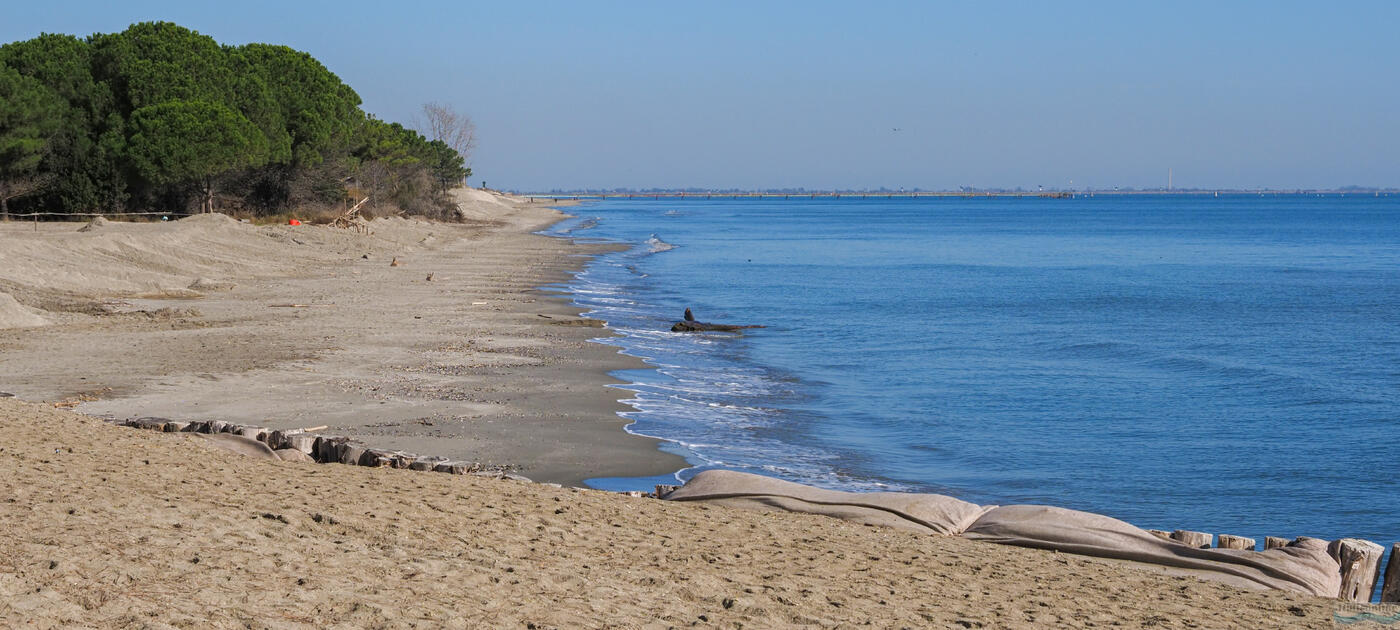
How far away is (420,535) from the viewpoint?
8.25 m

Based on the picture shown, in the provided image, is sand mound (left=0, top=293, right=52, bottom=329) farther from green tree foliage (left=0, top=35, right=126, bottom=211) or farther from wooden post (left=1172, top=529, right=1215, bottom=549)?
green tree foliage (left=0, top=35, right=126, bottom=211)

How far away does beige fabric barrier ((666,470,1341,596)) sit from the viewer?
861cm

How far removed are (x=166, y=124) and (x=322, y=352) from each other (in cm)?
3447

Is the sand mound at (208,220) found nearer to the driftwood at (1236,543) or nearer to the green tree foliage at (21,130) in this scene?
the green tree foliage at (21,130)

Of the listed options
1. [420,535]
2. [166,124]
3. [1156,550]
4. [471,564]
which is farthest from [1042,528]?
[166,124]

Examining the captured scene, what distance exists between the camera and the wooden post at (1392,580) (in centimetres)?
852

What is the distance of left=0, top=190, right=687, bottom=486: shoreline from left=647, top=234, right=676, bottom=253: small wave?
105 ft

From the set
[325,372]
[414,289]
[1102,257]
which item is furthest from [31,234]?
[1102,257]

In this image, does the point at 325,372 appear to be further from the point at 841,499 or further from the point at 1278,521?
the point at 1278,521

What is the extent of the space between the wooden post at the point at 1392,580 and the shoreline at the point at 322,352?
7.15 metres

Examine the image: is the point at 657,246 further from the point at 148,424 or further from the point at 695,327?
the point at 148,424

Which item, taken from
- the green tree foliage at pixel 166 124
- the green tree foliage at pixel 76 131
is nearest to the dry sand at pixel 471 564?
the green tree foliage at pixel 166 124

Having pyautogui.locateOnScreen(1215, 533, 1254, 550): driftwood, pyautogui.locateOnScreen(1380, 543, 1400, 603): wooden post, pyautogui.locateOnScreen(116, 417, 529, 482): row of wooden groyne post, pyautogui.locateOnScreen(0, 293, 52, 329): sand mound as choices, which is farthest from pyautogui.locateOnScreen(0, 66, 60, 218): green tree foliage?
pyautogui.locateOnScreen(1380, 543, 1400, 603): wooden post

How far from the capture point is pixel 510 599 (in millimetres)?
6879
